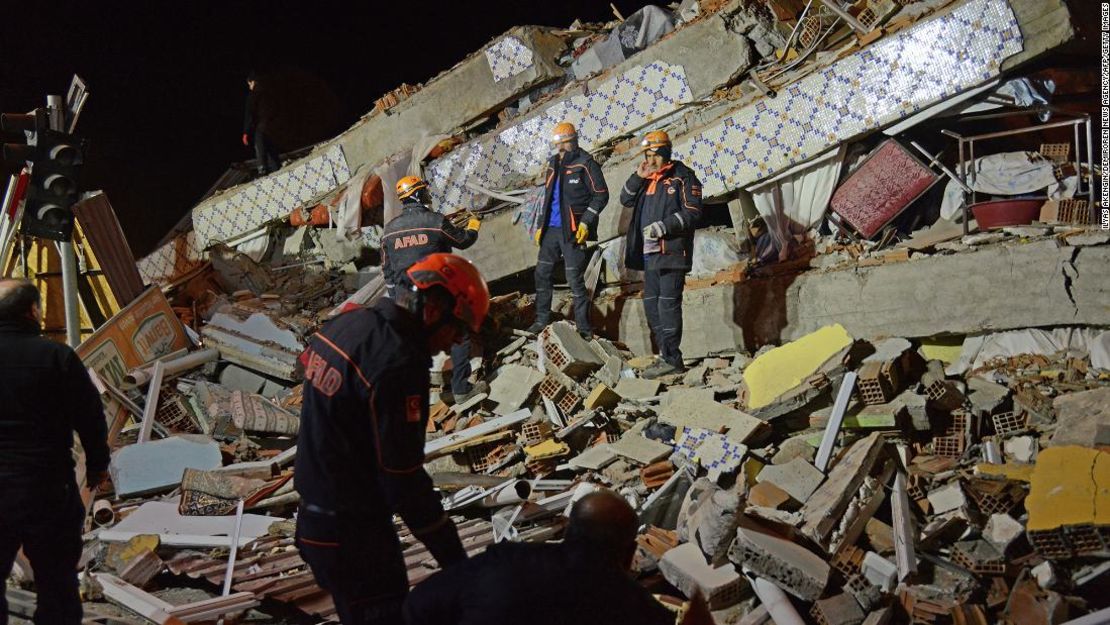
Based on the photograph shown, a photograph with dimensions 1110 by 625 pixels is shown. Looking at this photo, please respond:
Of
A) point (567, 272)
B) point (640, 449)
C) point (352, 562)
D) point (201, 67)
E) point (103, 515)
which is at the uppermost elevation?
point (201, 67)

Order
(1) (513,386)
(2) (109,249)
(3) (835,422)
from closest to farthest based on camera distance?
(3) (835,422) < (1) (513,386) < (2) (109,249)

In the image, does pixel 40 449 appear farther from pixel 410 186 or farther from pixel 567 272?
pixel 567 272

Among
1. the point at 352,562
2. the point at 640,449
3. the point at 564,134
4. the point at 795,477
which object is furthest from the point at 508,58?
the point at 352,562

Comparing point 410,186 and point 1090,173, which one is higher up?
point 410,186

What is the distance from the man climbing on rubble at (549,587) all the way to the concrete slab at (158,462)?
605 cm

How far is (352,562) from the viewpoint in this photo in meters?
3.29

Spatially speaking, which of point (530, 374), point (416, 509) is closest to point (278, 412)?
point (530, 374)

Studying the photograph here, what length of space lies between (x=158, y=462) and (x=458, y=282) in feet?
18.9

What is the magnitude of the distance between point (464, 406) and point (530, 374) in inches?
29.2

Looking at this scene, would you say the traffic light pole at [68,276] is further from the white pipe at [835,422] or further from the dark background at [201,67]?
the dark background at [201,67]

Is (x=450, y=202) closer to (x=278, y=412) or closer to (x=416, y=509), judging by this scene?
(x=278, y=412)

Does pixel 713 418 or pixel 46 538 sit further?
pixel 713 418

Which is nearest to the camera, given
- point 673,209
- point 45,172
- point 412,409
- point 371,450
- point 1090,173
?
point 412,409

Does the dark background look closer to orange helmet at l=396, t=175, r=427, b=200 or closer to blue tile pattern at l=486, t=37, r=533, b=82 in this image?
blue tile pattern at l=486, t=37, r=533, b=82
